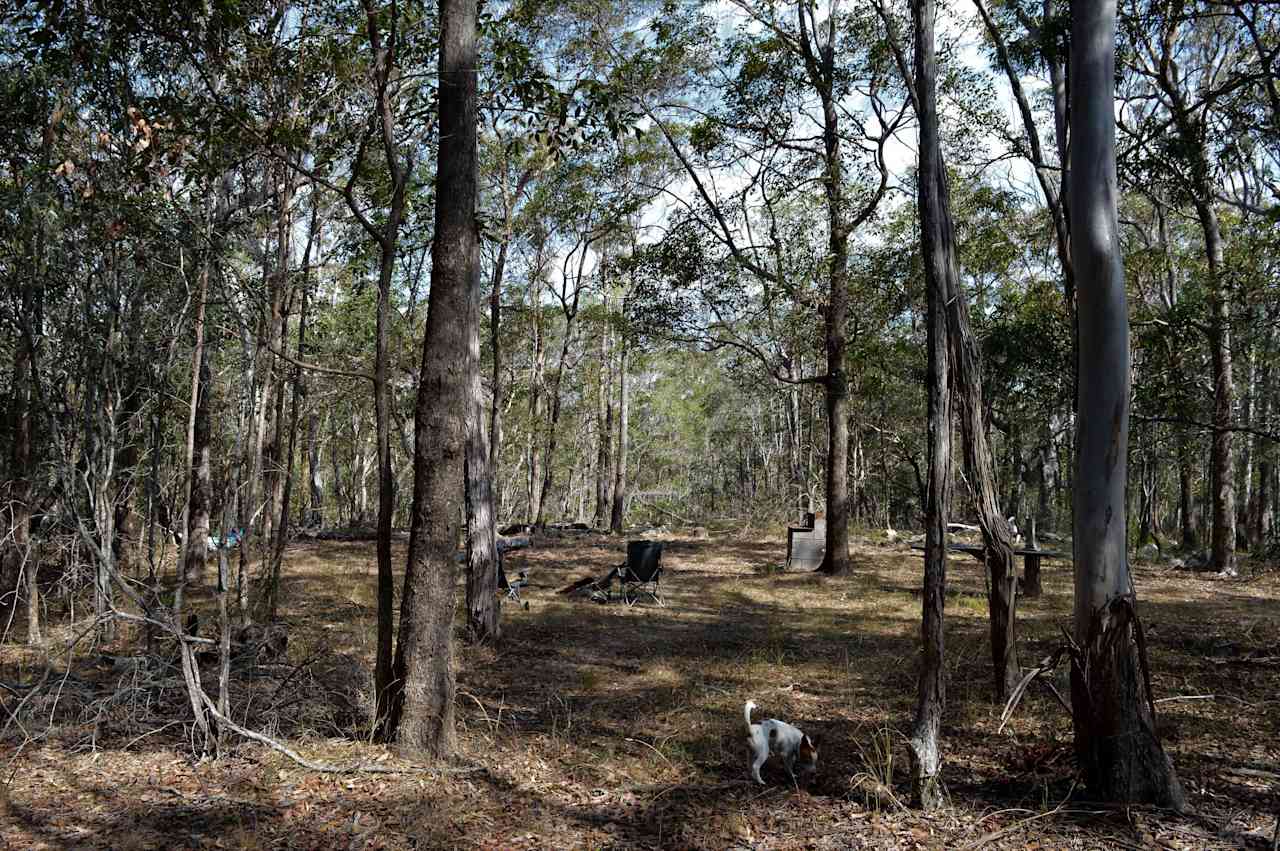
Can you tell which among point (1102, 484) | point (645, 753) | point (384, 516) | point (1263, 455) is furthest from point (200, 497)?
point (1263, 455)

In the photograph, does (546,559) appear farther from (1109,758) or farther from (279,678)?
(1109,758)

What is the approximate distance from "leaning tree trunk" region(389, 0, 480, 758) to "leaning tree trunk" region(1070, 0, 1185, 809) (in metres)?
3.07

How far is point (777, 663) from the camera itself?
650 centimetres

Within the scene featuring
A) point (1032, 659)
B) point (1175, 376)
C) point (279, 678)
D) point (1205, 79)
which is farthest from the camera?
point (1205, 79)

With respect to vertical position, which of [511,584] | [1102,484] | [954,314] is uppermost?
[954,314]

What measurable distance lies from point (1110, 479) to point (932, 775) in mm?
1574

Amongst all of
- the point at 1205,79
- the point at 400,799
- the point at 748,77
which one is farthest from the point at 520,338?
the point at 400,799

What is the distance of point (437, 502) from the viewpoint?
4168 mm

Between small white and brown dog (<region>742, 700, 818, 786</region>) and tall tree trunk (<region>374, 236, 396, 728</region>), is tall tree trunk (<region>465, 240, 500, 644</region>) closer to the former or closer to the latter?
tall tree trunk (<region>374, 236, 396, 728</region>)

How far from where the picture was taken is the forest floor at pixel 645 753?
338cm

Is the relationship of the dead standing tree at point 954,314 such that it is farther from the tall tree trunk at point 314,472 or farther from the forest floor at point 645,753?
the tall tree trunk at point 314,472

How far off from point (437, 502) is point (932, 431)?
250 cm

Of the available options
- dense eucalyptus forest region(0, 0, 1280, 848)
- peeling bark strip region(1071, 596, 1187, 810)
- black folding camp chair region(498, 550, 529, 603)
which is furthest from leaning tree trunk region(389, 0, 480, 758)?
black folding camp chair region(498, 550, 529, 603)

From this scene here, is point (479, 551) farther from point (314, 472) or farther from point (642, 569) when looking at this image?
point (314, 472)
